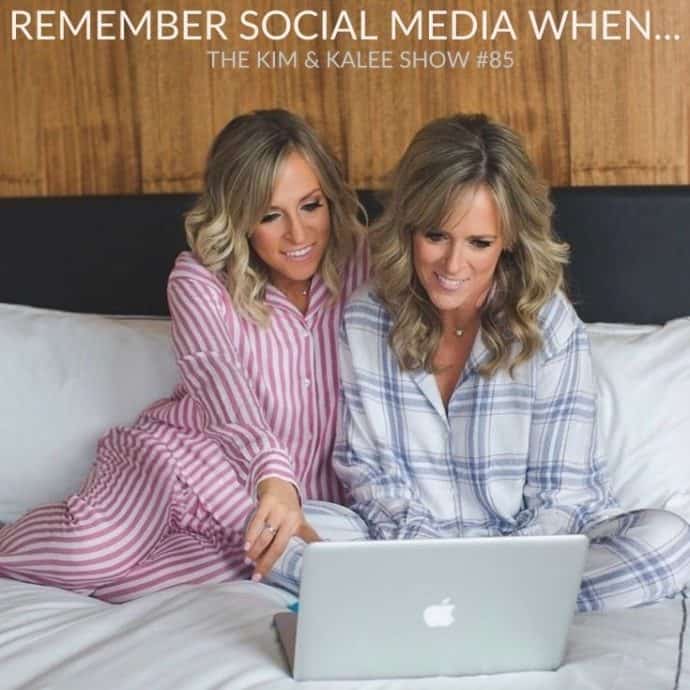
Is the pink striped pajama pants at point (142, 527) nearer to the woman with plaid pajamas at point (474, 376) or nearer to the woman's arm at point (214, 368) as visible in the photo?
the woman's arm at point (214, 368)

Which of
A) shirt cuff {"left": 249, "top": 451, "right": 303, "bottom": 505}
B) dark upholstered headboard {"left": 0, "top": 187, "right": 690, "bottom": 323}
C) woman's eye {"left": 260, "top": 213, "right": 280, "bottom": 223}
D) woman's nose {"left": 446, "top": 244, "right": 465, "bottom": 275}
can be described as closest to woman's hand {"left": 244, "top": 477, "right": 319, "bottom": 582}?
shirt cuff {"left": 249, "top": 451, "right": 303, "bottom": 505}

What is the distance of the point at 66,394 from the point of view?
8.42 ft

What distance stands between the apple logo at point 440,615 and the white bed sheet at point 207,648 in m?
0.08

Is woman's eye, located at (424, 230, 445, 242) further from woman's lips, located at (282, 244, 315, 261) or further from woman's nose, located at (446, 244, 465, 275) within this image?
woman's lips, located at (282, 244, 315, 261)

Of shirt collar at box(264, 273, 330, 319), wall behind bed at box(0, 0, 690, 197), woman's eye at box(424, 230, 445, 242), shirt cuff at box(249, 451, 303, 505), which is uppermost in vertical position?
wall behind bed at box(0, 0, 690, 197)

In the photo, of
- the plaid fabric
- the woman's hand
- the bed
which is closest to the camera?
the bed

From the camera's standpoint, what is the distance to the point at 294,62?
2807mm

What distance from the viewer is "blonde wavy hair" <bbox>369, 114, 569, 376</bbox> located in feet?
6.93

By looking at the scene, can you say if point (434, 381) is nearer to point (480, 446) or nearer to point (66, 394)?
point (480, 446)

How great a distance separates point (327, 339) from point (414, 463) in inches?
10.9

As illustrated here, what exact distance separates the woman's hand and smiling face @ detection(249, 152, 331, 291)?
47cm

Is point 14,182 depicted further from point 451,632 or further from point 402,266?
point 451,632

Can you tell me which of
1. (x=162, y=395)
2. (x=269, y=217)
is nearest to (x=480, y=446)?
(x=269, y=217)

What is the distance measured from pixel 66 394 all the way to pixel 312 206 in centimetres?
59
